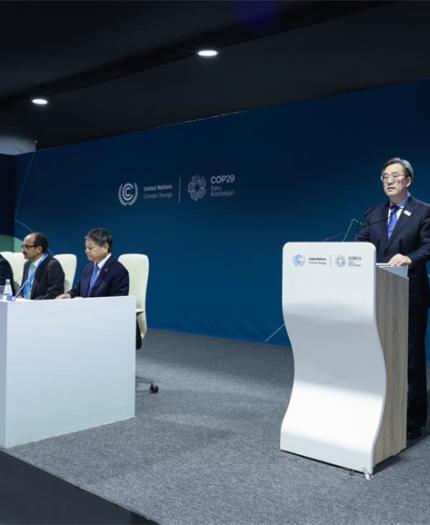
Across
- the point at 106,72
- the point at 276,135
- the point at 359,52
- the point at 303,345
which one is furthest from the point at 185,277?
the point at 303,345

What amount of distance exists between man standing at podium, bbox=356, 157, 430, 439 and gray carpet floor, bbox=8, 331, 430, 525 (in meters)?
0.29

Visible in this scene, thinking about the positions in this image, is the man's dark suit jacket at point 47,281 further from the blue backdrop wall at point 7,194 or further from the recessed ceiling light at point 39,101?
the blue backdrop wall at point 7,194

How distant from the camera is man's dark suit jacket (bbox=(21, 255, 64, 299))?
185 inches

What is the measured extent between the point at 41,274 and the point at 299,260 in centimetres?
244

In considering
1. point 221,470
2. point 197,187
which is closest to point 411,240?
point 221,470

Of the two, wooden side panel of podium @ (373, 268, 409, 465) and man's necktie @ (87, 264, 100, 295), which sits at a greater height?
man's necktie @ (87, 264, 100, 295)

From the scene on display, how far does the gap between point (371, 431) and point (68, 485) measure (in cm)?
141

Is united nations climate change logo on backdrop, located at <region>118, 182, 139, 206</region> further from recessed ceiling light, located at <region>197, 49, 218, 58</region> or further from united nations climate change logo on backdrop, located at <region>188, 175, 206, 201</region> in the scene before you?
recessed ceiling light, located at <region>197, 49, 218, 58</region>

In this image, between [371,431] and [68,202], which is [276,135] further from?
[371,431]

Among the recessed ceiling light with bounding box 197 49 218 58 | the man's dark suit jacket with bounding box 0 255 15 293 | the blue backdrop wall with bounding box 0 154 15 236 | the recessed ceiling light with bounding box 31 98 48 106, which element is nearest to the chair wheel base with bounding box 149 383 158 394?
the man's dark suit jacket with bounding box 0 255 15 293

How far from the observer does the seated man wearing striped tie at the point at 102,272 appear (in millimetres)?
4277

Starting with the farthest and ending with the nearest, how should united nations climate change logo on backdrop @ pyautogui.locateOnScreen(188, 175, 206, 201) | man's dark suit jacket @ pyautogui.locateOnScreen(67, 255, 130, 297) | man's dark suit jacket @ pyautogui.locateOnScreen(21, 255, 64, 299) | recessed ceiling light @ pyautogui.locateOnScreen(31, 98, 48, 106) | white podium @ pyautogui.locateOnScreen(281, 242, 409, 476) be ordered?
recessed ceiling light @ pyautogui.locateOnScreen(31, 98, 48, 106), united nations climate change logo on backdrop @ pyautogui.locateOnScreen(188, 175, 206, 201), man's dark suit jacket @ pyautogui.locateOnScreen(21, 255, 64, 299), man's dark suit jacket @ pyautogui.locateOnScreen(67, 255, 130, 297), white podium @ pyautogui.locateOnScreen(281, 242, 409, 476)

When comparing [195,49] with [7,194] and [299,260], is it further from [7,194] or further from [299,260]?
[7,194]

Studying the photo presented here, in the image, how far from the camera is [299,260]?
3.04 m
